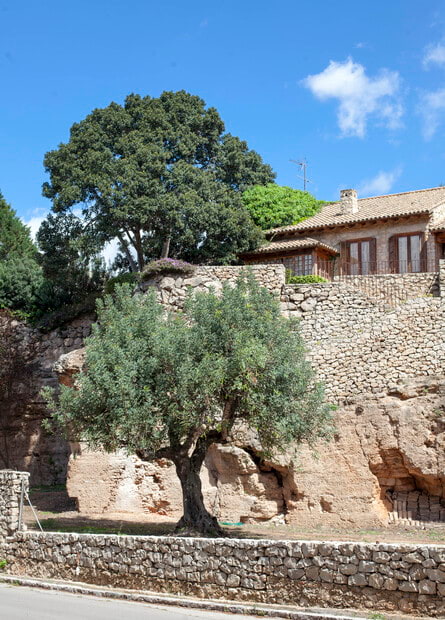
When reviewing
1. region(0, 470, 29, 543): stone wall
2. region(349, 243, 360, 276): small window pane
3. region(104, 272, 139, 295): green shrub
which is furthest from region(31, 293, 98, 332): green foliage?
region(0, 470, 29, 543): stone wall

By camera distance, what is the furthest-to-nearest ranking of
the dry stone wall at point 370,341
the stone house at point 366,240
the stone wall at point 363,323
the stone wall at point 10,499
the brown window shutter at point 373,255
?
the brown window shutter at point 373,255 < the stone house at point 366,240 < the stone wall at point 363,323 < the dry stone wall at point 370,341 < the stone wall at point 10,499

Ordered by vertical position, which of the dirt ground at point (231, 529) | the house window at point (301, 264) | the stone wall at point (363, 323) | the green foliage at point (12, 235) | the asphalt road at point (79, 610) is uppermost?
the green foliage at point (12, 235)

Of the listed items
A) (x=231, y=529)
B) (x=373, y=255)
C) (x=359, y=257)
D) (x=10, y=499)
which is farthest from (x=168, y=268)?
(x=10, y=499)

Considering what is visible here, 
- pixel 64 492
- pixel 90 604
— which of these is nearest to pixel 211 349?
pixel 90 604

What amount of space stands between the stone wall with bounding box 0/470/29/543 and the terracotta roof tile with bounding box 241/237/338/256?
2072 cm

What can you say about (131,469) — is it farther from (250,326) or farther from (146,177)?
(146,177)

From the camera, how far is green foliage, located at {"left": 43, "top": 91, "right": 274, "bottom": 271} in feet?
109

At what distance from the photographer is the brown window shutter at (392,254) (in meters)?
33.8

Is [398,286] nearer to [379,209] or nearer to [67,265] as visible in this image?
[379,209]

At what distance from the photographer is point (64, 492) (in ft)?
100

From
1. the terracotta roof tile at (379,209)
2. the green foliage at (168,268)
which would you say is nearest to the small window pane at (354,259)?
the terracotta roof tile at (379,209)

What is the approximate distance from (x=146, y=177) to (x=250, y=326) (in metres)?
15.3

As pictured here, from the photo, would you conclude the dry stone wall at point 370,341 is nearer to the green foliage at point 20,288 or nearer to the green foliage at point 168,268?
the green foliage at point 168,268

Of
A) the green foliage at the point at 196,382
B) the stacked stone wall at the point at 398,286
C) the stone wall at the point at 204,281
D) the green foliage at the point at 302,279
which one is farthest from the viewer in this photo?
the green foliage at the point at 302,279
